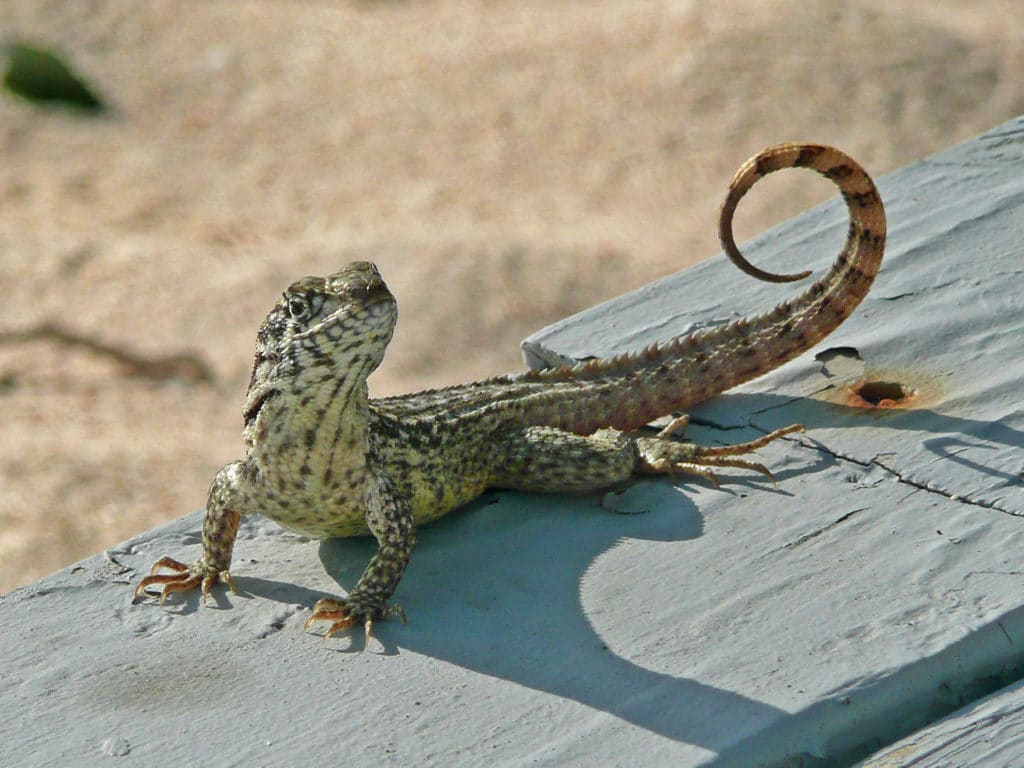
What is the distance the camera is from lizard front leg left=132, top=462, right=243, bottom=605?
3.33 metres

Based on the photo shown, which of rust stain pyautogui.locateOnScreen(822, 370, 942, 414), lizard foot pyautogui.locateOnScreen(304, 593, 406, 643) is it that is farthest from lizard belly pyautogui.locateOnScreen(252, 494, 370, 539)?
rust stain pyautogui.locateOnScreen(822, 370, 942, 414)

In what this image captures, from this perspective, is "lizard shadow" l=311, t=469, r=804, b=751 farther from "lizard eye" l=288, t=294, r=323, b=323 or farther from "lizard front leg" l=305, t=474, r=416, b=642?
"lizard eye" l=288, t=294, r=323, b=323

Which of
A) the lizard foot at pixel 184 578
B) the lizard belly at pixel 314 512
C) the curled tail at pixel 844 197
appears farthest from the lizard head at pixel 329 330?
the curled tail at pixel 844 197

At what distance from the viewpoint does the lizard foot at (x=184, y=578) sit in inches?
130

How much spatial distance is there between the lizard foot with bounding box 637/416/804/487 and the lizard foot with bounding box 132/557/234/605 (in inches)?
44.8

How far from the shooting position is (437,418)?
3955mm

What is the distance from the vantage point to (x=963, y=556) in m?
2.92

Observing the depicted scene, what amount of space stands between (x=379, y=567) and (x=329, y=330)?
1.83 feet

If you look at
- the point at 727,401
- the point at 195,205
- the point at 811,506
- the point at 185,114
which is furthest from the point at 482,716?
the point at 185,114

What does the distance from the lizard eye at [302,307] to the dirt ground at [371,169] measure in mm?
4201

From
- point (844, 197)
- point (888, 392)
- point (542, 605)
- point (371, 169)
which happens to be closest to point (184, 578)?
point (542, 605)

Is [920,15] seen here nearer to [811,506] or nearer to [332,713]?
[811,506]

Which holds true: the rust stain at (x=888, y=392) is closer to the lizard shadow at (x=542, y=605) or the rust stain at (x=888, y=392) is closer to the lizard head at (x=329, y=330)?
the lizard shadow at (x=542, y=605)

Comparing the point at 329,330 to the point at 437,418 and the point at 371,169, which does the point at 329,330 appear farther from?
the point at 371,169
